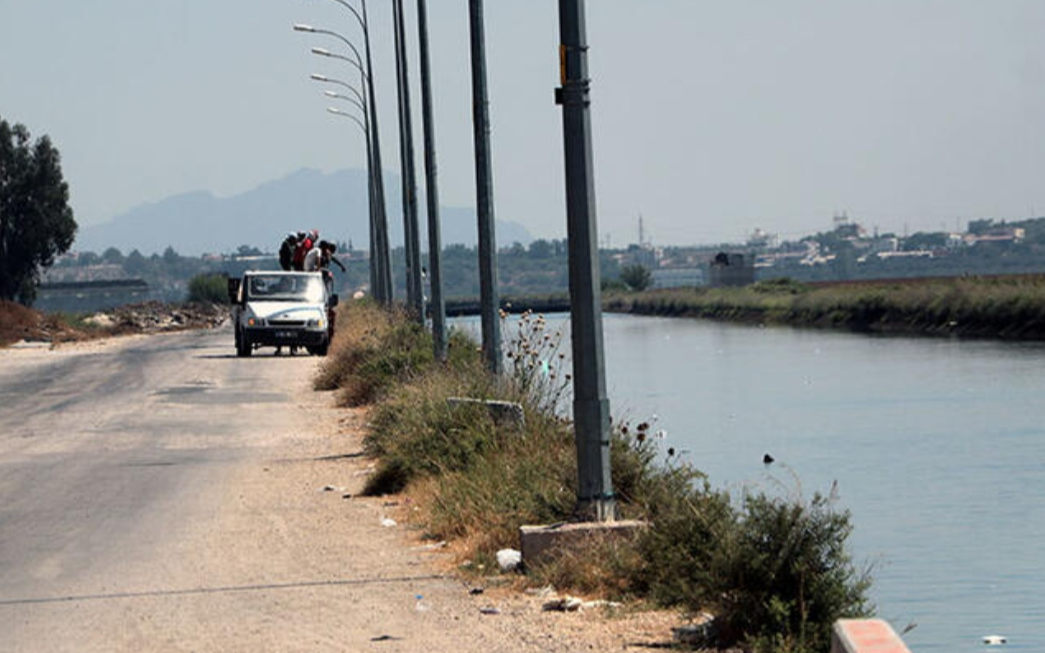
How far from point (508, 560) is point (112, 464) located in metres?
9.54

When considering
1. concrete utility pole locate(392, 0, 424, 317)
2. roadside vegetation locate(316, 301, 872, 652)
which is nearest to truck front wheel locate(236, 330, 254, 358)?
concrete utility pole locate(392, 0, 424, 317)

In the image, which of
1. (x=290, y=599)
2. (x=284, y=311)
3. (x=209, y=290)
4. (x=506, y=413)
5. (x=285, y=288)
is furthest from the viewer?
(x=209, y=290)

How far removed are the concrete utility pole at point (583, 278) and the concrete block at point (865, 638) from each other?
5920 millimetres

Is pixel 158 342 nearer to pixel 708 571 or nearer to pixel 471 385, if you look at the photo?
pixel 471 385

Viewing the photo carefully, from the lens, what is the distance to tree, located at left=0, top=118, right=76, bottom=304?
334 ft

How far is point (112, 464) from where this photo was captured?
66.7ft

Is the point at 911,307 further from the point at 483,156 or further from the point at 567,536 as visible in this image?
the point at 567,536

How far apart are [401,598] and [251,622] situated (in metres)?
1.15

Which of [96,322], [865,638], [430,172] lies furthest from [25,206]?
[865,638]

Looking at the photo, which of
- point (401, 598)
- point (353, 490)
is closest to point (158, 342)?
point (353, 490)

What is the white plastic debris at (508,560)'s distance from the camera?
11828 mm

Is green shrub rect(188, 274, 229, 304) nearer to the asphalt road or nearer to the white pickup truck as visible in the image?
the white pickup truck

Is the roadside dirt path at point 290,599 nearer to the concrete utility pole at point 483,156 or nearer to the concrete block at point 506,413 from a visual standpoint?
the concrete block at point 506,413

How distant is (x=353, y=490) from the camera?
17.2 meters
